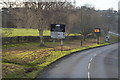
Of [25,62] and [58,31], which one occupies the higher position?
[58,31]

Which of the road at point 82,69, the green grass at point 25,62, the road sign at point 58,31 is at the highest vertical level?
the road sign at point 58,31

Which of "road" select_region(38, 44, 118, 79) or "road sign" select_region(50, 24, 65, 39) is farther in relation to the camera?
"road sign" select_region(50, 24, 65, 39)

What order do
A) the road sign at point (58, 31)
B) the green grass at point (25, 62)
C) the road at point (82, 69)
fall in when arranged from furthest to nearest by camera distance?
the road sign at point (58, 31) < the road at point (82, 69) < the green grass at point (25, 62)

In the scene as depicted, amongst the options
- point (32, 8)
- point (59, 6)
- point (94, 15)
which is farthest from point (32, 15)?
point (94, 15)

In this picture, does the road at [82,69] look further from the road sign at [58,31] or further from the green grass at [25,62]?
the road sign at [58,31]

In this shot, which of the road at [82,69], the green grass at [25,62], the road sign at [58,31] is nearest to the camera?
the green grass at [25,62]

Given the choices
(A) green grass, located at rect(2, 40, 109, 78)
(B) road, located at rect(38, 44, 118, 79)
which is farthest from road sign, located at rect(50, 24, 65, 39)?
(B) road, located at rect(38, 44, 118, 79)

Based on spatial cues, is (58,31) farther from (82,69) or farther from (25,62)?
(82,69)

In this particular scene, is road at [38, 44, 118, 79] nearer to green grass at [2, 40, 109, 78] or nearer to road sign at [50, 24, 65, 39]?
green grass at [2, 40, 109, 78]

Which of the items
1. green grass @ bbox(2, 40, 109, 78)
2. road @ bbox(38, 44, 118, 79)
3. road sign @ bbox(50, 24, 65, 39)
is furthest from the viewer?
road sign @ bbox(50, 24, 65, 39)

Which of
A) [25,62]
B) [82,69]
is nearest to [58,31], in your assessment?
[25,62]

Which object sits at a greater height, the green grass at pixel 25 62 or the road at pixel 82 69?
the green grass at pixel 25 62

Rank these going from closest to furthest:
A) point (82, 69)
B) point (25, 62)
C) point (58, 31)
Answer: point (82, 69) → point (25, 62) → point (58, 31)

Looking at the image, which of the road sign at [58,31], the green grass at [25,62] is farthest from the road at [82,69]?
the road sign at [58,31]
